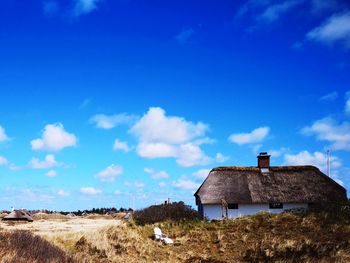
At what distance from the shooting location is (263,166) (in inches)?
1677

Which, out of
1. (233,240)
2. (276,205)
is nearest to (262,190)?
(276,205)

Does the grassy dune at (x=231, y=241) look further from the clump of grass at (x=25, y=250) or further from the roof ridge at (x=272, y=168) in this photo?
the roof ridge at (x=272, y=168)

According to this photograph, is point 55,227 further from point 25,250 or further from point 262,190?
point 25,250

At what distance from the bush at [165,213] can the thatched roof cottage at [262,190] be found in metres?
4.12

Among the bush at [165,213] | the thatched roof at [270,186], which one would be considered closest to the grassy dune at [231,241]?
the bush at [165,213]

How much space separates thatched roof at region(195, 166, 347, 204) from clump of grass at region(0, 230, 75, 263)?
2642 centimetres

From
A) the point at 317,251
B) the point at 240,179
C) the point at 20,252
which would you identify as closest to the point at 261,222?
the point at 317,251

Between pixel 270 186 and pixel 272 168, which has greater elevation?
pixel 272 168

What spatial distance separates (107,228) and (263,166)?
63.9 feet

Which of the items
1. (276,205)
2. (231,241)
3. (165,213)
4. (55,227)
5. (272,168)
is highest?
(272,168)

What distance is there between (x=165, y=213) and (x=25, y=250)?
2198cm

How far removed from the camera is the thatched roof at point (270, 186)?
38625mm

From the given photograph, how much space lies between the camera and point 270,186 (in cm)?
3997

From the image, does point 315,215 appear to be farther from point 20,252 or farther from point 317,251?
point 20,252
